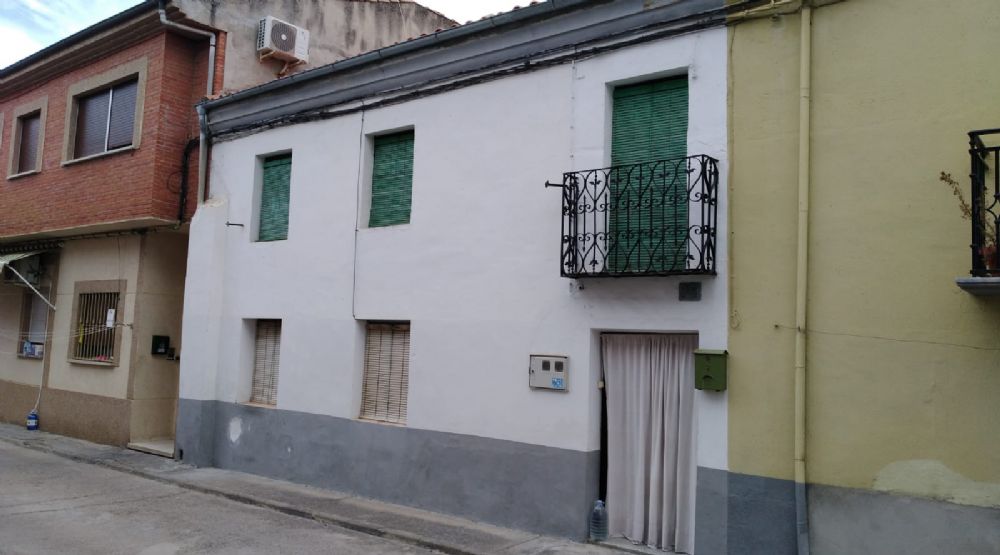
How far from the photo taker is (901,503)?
549 centimetres

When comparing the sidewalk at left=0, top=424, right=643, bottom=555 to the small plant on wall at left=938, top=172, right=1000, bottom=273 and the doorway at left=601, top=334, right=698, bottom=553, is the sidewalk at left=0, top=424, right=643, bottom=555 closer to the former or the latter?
the doorway at left=601, top=334, right=698, bottom=553

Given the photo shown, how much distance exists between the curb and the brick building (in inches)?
32.7

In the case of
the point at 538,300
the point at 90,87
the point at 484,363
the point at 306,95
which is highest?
the point at 90,87

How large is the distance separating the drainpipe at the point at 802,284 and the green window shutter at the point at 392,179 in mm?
4596

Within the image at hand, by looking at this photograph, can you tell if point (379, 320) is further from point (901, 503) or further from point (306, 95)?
point (901, 503)

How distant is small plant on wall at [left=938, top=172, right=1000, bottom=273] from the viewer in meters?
4.87

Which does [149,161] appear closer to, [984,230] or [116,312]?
[116,312]

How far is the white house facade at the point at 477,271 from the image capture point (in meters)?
6.78

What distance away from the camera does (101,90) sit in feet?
41.7

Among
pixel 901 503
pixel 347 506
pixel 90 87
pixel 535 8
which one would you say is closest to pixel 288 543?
pixel 347 506

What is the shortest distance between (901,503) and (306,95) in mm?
8331

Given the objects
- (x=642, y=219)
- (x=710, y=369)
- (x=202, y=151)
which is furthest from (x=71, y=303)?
(x=710, y=369)

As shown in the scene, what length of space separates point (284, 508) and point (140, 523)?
57.9 inches

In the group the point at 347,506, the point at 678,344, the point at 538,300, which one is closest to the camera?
the point at 678,344
